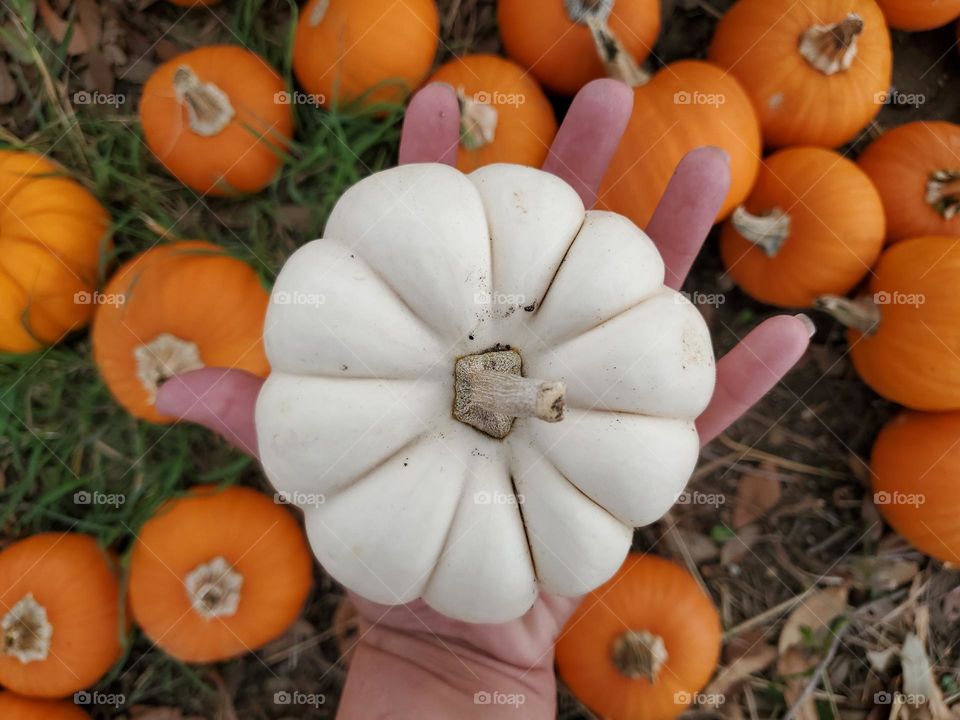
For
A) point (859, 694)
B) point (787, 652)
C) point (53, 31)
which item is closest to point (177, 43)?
point (53, 31)

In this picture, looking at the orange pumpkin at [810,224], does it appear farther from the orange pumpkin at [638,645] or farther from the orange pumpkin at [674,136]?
the orange pumpkin at [638,645]

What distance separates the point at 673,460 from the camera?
1567mm

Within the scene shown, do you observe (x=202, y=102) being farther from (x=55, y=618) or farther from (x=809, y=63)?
(x=809, y=63)

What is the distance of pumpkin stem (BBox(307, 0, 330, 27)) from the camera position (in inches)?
88.1

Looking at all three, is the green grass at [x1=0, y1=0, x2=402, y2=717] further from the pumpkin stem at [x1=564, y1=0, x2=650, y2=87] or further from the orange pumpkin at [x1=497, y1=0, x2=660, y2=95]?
the pumpkin stem at [x1=564, y1=0, x2=650, y2=87]

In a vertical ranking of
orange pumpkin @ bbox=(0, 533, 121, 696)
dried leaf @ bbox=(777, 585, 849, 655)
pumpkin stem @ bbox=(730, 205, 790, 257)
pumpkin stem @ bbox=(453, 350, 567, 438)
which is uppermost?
pumpkin stem @ bbox=(453, 350, 567, 438)

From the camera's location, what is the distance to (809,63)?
2328mm

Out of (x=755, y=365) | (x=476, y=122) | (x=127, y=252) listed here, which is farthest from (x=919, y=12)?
(x=127, y=252)

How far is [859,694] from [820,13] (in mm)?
2331

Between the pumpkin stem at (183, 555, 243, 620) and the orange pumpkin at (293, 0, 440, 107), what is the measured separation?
4.85 feet

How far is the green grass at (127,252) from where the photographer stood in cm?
249

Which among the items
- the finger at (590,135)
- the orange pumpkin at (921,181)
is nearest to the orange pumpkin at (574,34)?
the finger at (590,135)

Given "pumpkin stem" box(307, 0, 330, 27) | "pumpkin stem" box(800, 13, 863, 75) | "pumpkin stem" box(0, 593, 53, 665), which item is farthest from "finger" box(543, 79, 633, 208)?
"pumpkin stem" box(0, 593, 53, 665)

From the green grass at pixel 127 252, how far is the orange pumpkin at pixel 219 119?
121 millimetres
